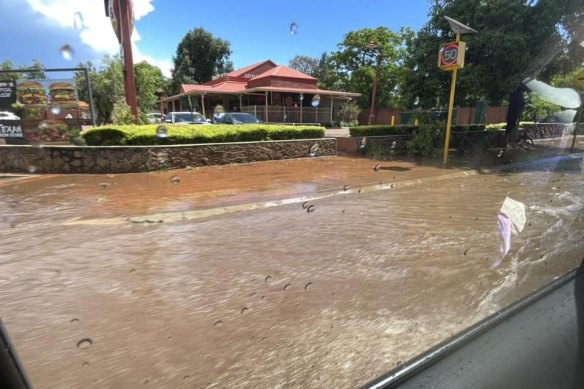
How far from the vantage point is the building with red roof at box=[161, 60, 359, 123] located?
18.9ft

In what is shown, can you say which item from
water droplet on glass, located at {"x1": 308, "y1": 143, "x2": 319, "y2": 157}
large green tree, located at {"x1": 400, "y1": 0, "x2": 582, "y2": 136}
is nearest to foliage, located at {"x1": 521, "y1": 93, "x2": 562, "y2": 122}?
large green tree, located at {"x1": 400, "y1": 0, "x2": 582, "y2": 136}

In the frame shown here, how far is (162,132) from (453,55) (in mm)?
7459

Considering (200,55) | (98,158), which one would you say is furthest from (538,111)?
(200,55)

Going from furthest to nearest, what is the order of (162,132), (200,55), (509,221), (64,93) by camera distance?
(64,93), (162,132), (509,221), (200,55)

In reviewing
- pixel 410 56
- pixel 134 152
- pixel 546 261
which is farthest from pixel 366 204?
pixel 410 56

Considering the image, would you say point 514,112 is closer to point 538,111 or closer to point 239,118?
point 538,111

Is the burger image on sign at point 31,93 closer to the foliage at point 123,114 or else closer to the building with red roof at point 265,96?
the foliage at point 123,114

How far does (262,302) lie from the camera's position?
3.24 m

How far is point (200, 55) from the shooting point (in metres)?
3.29

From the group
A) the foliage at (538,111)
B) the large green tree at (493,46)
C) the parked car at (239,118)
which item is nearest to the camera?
the large green tree at (493,46)

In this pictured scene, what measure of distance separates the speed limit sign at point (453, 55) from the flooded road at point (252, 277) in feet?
13.1

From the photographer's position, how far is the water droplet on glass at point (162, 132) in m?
9.17

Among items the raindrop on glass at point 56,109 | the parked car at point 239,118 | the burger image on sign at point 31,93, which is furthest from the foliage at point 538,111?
the burger image on sign at point 31,93

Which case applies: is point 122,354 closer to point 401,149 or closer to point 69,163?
point 69,163
